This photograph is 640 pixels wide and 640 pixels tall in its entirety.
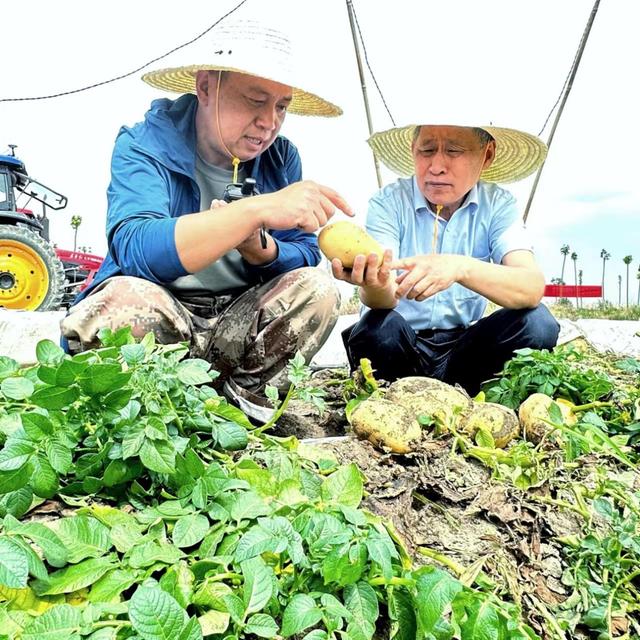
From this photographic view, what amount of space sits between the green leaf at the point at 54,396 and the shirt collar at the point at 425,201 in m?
1.83

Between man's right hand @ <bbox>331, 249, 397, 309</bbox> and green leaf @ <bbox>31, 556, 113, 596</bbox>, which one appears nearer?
green leaf @ <bbox>31, 556, 113, 596</bbox>

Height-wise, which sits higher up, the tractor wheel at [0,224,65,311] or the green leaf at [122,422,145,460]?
the green leaf at [122,422,145,460]

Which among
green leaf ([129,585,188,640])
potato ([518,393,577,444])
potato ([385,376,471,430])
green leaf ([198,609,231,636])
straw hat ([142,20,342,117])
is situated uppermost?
straw hat ([142,20,342,117])

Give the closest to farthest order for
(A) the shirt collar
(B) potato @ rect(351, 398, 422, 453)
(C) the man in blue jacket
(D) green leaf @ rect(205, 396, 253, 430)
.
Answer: (D) green leaf @ rect(205, 396, 253, 430), (B) potato @ rect(351, 398, 422, 453), (C) the man in blue jacket, (A) the shirt collar

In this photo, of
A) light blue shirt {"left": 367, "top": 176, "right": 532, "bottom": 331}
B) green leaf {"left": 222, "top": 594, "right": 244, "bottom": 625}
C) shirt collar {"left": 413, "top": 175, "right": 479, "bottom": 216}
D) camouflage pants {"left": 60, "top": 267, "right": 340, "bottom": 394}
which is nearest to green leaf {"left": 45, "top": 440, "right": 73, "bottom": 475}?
green leaf {"left": 222, "top": 594, "right": 244, "bottom": 625}

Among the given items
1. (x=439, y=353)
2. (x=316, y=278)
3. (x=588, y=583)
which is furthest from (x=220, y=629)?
(x=439, y=353)

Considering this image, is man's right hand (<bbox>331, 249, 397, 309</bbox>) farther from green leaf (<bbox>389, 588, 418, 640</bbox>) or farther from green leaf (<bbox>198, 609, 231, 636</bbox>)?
green leaf (<bbox>198, 609, 231, 636</bbox>)

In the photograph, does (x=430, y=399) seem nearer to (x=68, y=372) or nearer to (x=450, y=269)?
(x=450, y=269)

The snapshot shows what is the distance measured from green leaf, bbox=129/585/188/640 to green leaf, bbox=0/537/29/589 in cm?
13

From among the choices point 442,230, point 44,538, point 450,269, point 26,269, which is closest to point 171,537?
point 44,538

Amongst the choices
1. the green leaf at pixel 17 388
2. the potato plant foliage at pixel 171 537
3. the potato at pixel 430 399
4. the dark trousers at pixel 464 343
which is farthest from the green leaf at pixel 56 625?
the dark trousers at pixel 464 343

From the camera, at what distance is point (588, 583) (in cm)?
131

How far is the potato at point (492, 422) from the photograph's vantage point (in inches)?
71.4

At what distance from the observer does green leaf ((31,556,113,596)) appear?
2.95ft
